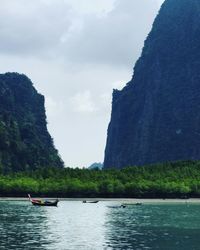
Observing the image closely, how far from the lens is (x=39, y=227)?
84562 mm

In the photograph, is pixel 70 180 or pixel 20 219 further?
pixel 70 180

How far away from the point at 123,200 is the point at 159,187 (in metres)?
13.6

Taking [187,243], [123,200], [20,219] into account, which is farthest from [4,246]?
[123,200]

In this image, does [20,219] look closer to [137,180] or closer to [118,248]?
[118,248]

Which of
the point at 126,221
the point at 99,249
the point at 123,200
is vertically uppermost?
the point at 123,200

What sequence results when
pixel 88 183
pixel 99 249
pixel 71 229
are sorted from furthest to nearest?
pixel 88 183, pixel 71 229, pixel 99 249

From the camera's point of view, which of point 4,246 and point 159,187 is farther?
point 159,187

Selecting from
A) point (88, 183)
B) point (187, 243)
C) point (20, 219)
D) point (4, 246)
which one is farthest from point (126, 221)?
point (88, 183)

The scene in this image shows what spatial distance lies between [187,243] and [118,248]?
9.48 m

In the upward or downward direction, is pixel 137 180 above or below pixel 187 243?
above

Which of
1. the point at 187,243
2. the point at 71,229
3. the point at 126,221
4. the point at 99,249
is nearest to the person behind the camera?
the point at 99,249

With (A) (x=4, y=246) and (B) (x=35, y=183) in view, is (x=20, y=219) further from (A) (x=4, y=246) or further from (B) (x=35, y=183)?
(B) (x=35, y=183)

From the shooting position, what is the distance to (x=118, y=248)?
60.9 m

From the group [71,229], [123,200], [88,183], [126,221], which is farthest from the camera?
[88,183]
